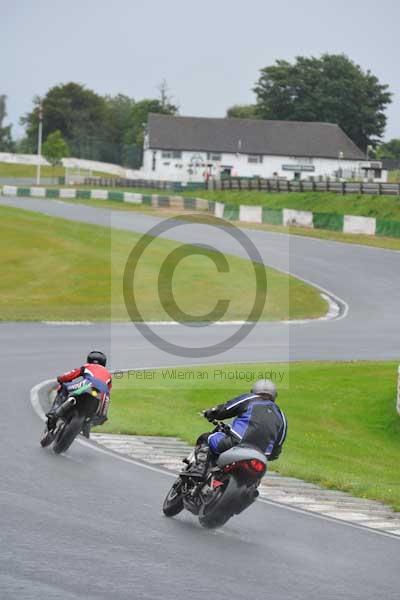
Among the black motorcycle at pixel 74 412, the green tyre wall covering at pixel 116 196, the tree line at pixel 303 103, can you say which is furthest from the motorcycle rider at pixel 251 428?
the tree line at pixel 303 103

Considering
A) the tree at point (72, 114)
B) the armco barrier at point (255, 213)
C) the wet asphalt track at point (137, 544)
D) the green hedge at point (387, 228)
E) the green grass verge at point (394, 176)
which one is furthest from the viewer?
the tree at point (72, 114)

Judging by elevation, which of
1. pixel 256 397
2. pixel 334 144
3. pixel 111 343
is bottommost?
pixel 111 343

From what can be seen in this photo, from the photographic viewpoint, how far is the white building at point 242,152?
128 meters

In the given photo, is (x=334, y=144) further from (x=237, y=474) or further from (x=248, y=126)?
(x=237, y=474)

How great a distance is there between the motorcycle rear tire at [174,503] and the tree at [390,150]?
145m

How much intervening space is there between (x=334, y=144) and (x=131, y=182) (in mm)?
36839

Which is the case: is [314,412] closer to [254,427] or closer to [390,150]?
[254,427]

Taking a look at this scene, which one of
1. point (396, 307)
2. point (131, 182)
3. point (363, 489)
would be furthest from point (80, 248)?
point (131, 182)

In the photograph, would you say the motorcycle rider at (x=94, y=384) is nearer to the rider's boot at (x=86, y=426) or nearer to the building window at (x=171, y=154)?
the rider's boot at (x=86, y=426)

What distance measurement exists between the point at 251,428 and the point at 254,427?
0.11 feet

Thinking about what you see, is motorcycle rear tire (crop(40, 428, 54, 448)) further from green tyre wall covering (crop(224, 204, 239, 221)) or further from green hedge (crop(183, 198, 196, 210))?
green hedge (crop(183, 198, 196, 210))

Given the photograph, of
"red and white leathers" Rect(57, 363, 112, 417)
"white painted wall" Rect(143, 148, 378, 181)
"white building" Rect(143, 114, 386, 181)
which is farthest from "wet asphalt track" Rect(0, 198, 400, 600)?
"white building" Rect(143, 114, 386, 181)

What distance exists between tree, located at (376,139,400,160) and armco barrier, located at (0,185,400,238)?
7440 cm

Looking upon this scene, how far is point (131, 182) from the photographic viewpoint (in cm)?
10131
